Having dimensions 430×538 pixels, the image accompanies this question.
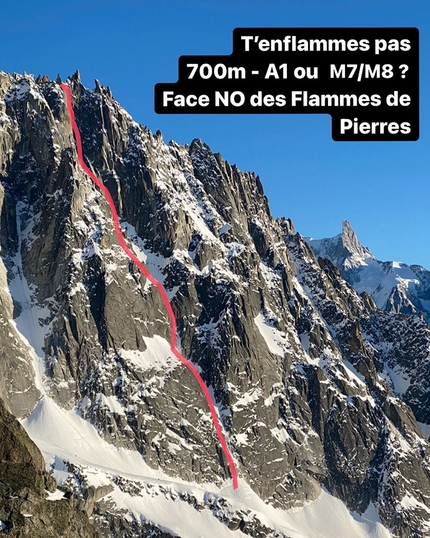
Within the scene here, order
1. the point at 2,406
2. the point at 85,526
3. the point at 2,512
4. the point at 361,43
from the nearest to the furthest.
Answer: the point at 361,43 < the point at 2,512 < the point at 85,526 < the point at 2,406

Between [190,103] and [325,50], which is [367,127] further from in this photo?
[190,103]

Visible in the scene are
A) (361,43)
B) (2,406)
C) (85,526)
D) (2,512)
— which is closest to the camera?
(361,43)

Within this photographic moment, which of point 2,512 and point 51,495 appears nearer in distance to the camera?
point 2,512

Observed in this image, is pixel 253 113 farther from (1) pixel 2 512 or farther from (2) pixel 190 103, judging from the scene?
(1) pixel 2 512

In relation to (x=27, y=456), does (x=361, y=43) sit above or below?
above

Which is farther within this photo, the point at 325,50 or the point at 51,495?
the point at 51,495

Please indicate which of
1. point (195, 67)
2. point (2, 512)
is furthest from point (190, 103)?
point (2, 512)

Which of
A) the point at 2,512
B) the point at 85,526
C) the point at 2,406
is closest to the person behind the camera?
the point at 2,512

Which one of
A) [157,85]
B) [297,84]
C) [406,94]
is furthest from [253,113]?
[406,94]

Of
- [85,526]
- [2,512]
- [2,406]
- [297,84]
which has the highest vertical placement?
[297,84]
